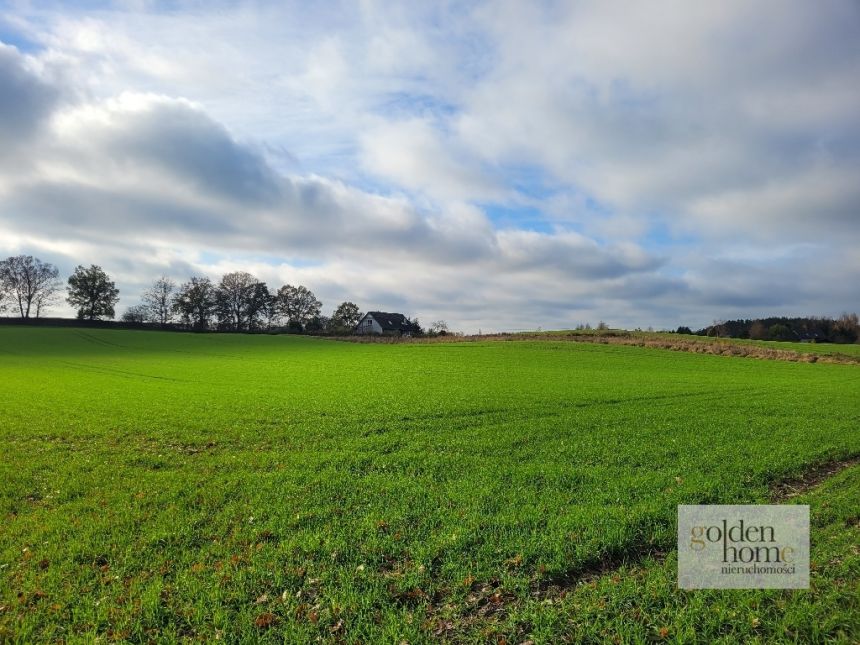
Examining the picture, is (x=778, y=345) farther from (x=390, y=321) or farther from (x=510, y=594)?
(x=390, y=321)

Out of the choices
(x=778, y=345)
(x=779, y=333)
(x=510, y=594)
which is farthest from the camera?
(x=779, y=333)

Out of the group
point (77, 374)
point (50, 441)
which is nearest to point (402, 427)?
point (50, 441)

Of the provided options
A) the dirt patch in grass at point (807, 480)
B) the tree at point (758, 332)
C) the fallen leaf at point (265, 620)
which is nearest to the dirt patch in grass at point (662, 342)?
the tree at point (758, 332)

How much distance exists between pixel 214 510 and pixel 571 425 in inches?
513

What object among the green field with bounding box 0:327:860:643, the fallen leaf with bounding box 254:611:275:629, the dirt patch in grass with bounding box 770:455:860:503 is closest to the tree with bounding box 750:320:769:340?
the green field with bounding box 0:327:860:643

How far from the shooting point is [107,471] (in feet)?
40.9

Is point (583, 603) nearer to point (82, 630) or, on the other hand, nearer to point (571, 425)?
point (82, 630)

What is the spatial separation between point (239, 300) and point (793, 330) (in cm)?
14929

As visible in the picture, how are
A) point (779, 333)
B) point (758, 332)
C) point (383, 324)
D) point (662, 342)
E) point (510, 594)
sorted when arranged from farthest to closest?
point (383, 324) < point (758, 332) < point (779, 333) < point (662, 342) < point (510, 594)

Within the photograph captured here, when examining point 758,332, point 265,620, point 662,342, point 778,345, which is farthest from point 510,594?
point 758,332

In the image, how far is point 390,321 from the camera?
467 feet

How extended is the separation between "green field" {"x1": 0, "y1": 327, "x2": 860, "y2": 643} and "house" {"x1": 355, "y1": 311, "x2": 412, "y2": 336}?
4547 inches

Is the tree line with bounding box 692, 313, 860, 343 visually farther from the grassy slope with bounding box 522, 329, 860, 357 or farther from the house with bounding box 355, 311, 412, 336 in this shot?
the house with bounding box 355, 311, 412, 336

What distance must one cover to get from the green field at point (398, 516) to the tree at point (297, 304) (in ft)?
405
